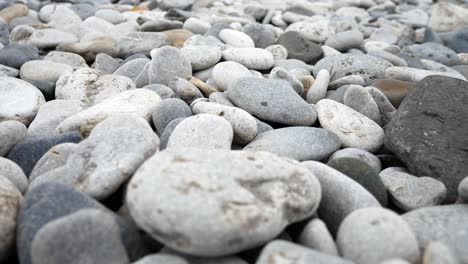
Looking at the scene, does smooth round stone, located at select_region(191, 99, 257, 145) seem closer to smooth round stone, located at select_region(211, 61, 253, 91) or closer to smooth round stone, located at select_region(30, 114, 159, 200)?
smooth round stone, located at select_region(30, 114, 159, 200)

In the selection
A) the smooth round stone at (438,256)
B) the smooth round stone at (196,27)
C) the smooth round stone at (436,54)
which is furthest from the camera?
the smooth round stone at (196,27)

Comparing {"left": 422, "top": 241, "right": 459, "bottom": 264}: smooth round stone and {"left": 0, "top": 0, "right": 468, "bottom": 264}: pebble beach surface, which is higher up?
{"left": 422, "top": 241, "right": 459, "bottom": 264}: smooth round stone

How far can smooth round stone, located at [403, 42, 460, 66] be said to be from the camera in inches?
190

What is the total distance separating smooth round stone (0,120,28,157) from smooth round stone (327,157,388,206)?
70.5 inches

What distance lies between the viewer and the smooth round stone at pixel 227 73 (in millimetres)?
3242

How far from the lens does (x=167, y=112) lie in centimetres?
254

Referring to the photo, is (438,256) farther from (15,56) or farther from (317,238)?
(15,56)

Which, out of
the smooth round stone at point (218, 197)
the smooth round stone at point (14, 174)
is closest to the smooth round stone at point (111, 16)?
the smooth round stone at point (14, 174)

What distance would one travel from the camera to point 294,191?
5.30ft

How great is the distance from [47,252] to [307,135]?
4.95ft

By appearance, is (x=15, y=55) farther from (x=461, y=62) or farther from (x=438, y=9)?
(x=438, y=9)

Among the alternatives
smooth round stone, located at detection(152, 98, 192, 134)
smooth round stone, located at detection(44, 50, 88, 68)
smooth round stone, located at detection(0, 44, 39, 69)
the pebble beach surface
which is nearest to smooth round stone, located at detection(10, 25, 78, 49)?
the pebble beach surface

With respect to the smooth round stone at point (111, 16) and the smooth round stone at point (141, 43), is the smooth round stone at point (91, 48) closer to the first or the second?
the smooth round stone at point (141, 43)

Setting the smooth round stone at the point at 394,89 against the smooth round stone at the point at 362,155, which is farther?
the smooth round stone at the point at 394,89
